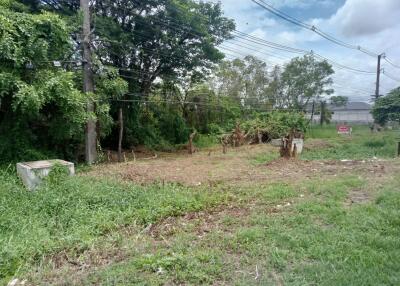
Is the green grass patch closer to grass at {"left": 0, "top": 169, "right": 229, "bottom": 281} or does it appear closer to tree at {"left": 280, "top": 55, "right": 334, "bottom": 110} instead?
grass at {"left": 0, "top": 169, "right": 229, "bottom": 281}

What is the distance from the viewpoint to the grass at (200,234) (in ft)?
10.1

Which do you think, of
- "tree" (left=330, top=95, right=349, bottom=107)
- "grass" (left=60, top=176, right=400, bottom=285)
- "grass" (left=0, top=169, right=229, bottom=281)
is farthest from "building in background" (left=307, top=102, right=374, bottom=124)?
"grass" (left=60, top=176, right=400, bottom=285)

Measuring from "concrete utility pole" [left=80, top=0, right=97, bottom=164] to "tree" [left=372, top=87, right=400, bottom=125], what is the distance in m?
18.2

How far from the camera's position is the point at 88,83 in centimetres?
952

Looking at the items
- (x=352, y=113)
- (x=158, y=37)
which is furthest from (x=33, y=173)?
(x=352, y=113)

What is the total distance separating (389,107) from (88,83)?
61.2 ft

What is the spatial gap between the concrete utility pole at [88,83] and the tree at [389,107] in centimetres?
1816

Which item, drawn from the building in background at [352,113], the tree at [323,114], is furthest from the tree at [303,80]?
the building in background at [352,113]

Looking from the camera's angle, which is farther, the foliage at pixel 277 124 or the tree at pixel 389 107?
the tree at pixel 389 107

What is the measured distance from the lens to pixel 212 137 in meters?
17.8

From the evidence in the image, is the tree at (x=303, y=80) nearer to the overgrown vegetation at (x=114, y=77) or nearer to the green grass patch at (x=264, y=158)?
the overgrown vegetation at (x=114, y=77)

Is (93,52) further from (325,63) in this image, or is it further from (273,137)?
(325,63)

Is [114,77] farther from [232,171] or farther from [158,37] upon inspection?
[232,171]

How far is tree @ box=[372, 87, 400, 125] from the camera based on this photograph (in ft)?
67.5
